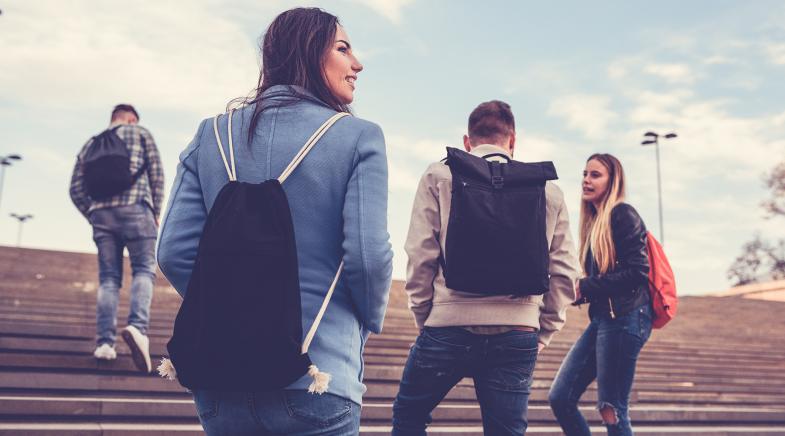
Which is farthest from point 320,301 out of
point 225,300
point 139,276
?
point 139,276

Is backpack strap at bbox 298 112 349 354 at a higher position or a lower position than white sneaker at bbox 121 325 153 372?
higher

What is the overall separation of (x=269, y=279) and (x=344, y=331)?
0.23 metres

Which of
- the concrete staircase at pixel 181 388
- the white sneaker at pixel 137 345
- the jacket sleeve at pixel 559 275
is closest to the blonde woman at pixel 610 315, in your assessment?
the jacket sleeve at pixel 559 275

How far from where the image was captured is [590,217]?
14.9 ft

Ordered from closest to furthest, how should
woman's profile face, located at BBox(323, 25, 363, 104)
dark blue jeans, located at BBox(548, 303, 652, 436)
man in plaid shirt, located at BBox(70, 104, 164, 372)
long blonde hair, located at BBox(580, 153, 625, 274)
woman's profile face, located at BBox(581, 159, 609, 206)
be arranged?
woman's profile face, located at BBox(323, 25, 363, 104)
dark blue jeans, located at BBox(548, 303, 652, 436)
long blonde hair, located at BBox(580, 153, 625, 274)
woman's profile face, located at BBox(581, 159, 609, 206)
man in plaid shirt, located at BBox(70, 104, 164, 372)

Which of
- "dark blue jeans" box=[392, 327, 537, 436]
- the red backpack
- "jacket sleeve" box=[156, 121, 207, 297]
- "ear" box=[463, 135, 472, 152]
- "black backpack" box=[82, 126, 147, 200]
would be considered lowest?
"dark blue jeans" box=[392, 327, 537, 436]

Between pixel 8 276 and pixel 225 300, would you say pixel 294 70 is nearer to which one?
pixel 225 300

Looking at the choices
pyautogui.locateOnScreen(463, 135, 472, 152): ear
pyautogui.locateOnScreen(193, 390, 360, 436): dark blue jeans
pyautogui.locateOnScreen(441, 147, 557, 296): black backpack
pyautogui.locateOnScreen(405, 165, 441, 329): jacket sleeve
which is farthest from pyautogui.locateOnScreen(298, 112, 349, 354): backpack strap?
pyautogui.locateOnScreen(463, 135, 472, 152): ear

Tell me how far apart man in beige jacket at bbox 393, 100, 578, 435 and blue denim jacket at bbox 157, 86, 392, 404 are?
51.6 inches

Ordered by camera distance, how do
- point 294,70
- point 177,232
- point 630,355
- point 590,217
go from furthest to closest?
point 590,217, point 630,355, point 294,70, point 177,232

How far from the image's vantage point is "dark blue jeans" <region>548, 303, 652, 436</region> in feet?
13.5

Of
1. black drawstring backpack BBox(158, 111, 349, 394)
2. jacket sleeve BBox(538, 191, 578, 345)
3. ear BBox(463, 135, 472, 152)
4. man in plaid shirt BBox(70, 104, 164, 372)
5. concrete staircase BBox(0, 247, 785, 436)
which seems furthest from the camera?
man in plaid shirt BBox(70, 104, 164, 372)

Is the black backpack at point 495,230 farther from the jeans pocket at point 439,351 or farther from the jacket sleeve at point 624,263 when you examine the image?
the jacket sleeve at point 624,263

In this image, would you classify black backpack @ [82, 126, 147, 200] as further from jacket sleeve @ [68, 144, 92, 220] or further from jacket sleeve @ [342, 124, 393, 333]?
jacket sleeve @ [342, 124, 393, 333]
